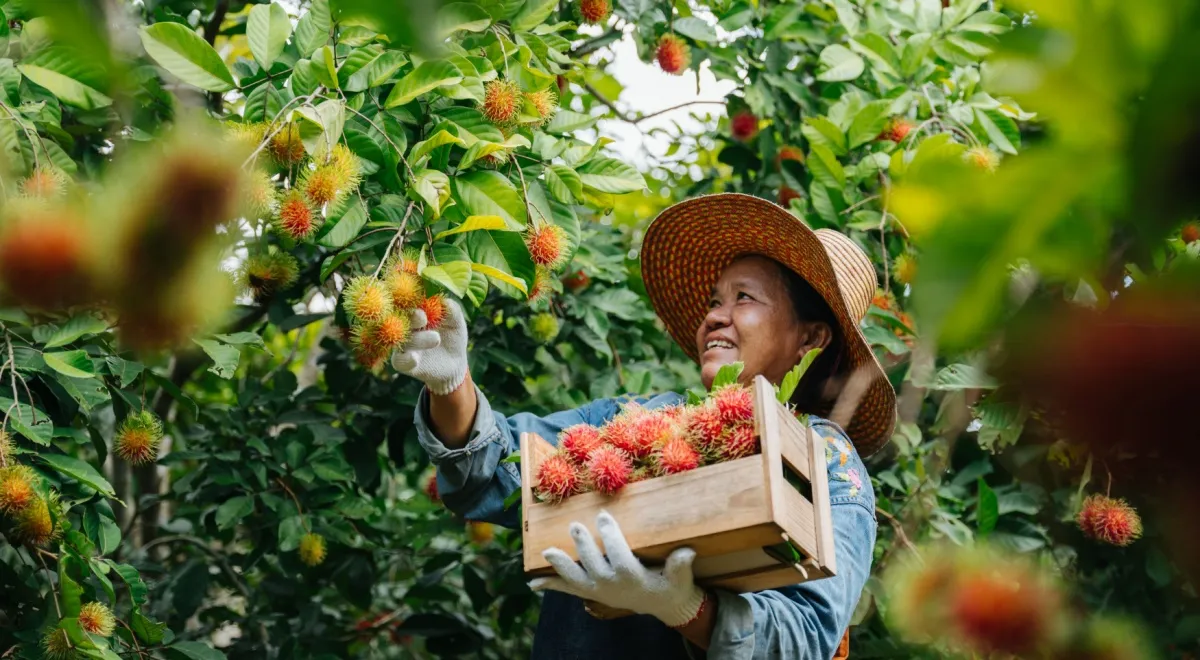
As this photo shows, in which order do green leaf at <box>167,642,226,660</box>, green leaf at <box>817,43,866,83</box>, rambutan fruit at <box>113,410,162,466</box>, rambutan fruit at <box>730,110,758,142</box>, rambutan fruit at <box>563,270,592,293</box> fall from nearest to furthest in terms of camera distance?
rambutan fruit at <box>113,410,162,466</box>
green leaf at <box>167,642,226,660</box>
rambutan fruit at <box>563,270,592,293</box>
green leaf at <box>817,43,866,83</box>
rambutan fruit at <box>730,110,758,142</box>

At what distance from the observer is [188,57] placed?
1892mm

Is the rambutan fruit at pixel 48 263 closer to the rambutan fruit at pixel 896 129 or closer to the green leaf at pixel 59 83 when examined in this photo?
the green leaf at pixel 59 83

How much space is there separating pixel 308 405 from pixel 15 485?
1.10 meters

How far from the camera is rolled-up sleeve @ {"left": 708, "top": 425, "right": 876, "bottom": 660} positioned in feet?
5.29

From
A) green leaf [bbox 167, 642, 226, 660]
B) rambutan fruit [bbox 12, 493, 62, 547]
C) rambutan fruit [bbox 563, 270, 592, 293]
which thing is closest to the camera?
rambutan fruit [bbox 12, 493, 62, 547]

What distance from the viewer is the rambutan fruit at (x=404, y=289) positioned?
180 cm

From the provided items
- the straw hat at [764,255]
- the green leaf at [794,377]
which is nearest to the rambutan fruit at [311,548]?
the straw hat at [764,255]

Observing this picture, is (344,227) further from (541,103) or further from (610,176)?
(610,176)

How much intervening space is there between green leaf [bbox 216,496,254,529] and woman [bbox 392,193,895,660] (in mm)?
771

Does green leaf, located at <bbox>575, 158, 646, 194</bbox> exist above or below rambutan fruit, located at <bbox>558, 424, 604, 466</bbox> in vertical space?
below

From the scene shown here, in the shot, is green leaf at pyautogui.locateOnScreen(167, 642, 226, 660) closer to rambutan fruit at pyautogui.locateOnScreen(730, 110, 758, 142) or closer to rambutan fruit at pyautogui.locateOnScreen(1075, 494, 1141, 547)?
rambutan fruit at pyautogui.locateOnScreen(1075, 494, 1141, 547)

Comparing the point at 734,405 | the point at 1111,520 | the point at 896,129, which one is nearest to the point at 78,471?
the point at 734,405

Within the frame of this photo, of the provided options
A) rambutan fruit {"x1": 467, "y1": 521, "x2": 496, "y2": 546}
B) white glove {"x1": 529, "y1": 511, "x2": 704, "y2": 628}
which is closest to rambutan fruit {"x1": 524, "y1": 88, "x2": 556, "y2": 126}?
white glove {"x1": 529, "y1": 511, "x2": 704, "y2": 628}

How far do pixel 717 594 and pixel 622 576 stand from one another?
0.18 m
